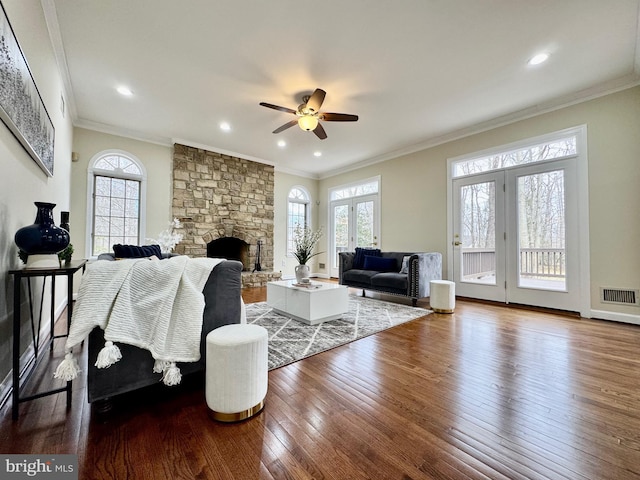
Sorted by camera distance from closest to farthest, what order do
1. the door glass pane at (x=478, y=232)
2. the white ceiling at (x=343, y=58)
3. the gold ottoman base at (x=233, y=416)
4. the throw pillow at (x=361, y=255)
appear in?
1. the gold ottoman base at (x=233, y=416)
2. the white ceiling at (x=343, y=58)
3. the door glass pane at (x=478, y=232)
4. the throw pillow at (x=361, y=255)

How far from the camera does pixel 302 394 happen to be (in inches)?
64.2

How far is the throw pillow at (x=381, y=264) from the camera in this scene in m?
4.63

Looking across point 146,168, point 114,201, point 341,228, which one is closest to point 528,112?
point 341,228

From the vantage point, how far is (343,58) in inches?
108

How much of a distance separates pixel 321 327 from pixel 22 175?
269 cm

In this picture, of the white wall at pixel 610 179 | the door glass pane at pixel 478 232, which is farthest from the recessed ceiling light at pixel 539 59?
the door glass pane at pixel 478 232

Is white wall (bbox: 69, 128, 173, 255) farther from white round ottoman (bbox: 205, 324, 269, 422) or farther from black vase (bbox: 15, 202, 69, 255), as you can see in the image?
white round ottoman (bbox: 205, 324, 269, 422)

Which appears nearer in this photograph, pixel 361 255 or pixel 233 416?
pixel 233 416

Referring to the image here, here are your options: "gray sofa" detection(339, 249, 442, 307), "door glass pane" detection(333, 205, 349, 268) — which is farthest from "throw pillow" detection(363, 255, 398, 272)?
"door glass pane" detection(333, 205, 349, 268)

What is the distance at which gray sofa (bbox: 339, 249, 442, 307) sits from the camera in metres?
3.89

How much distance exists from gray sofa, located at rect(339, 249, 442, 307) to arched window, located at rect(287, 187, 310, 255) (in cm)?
239

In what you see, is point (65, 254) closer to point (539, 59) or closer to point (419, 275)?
point (419, 275)

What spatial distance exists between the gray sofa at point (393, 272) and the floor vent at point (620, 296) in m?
1.87

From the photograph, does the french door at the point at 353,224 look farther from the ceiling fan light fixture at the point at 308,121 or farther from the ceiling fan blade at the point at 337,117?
the ceiling fan light fixture at the point at 308,121
